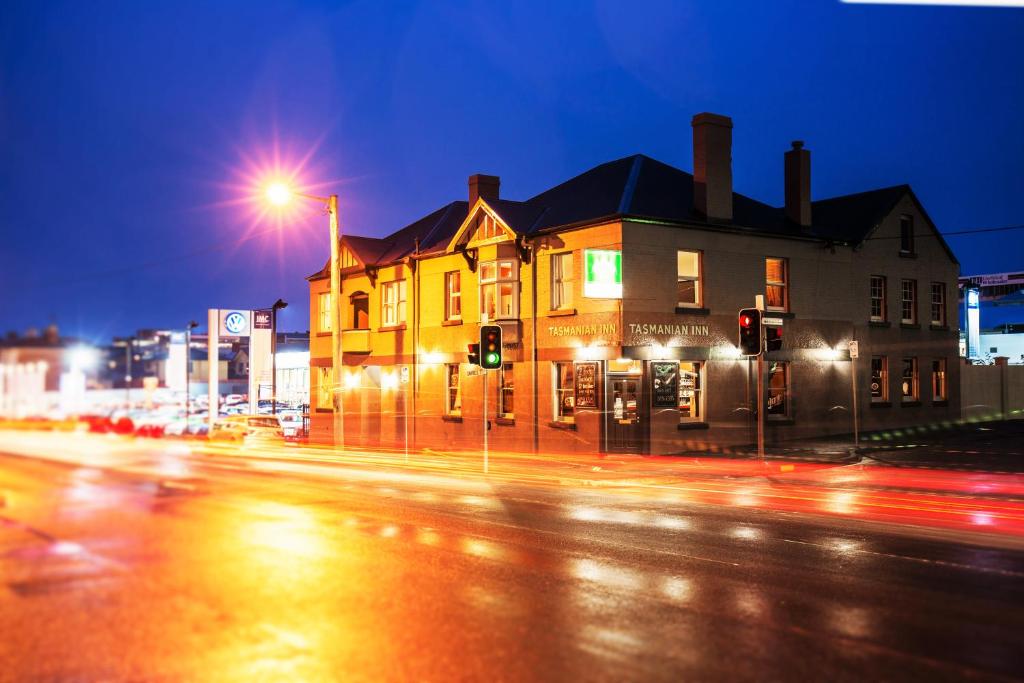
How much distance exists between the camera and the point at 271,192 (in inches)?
1043

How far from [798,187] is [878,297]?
6429mm

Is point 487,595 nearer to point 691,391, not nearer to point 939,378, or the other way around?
point 691,391

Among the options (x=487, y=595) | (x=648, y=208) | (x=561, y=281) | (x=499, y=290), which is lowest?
(x=487, y=595)

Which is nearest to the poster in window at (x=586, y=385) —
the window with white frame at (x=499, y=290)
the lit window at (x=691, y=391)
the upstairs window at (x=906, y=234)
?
the lit window at (x=691, y=391)

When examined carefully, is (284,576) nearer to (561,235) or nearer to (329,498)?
(329,498)

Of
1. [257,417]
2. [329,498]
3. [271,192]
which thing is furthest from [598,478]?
[257,417]

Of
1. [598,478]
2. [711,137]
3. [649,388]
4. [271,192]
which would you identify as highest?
[711,137]

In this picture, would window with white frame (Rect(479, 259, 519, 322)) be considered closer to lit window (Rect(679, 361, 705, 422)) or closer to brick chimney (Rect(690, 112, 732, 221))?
lit window (Rect(679, 361, 705, 422))

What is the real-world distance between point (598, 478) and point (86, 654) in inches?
574

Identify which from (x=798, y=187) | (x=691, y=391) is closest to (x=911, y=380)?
(x=798, y=187)

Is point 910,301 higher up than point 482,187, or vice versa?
point 482,187

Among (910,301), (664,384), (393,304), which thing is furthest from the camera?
(393,304)

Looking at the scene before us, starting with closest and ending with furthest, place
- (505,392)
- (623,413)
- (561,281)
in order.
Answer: (623,413)
(561,281)
(505,392)

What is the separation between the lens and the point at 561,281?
95.2 ft
